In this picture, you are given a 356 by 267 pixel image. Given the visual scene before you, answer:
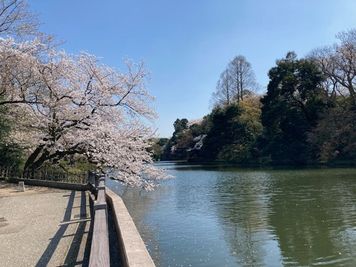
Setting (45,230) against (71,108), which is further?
(71,108)

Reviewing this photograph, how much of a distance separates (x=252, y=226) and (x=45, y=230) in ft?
21.8

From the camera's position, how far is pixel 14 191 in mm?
16328

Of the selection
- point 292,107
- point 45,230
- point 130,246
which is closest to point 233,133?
point 292,107

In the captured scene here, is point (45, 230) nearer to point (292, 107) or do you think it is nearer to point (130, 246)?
point (130, 246)

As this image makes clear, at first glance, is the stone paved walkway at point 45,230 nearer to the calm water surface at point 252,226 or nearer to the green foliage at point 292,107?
the calm water surface at point 252,226

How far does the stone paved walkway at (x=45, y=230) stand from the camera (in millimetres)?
6223

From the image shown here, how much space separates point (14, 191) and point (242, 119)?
4229 cm

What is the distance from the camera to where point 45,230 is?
27.1 ft

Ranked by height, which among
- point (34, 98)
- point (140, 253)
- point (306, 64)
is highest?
point (306, 64)

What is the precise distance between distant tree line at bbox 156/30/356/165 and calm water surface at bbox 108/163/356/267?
1919cm

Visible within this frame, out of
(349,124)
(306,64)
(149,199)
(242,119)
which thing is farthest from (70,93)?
(242,119)

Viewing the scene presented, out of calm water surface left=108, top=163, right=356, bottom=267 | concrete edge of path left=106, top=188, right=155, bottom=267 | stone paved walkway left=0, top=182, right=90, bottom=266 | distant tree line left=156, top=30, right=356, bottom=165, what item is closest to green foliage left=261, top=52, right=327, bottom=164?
distant tree line left=156, top=30, right=356, bottom=165

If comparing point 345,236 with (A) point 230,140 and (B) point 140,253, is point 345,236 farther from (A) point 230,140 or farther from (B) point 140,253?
(A) point 230,140

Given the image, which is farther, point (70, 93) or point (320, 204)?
point (70, 93)
